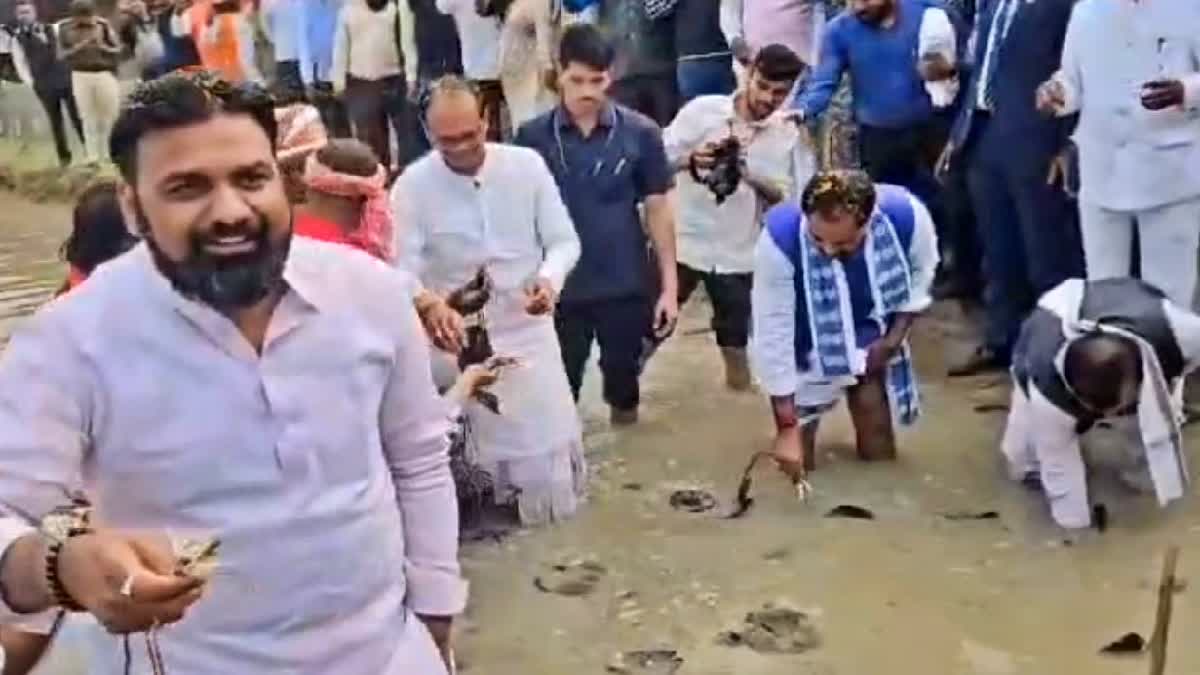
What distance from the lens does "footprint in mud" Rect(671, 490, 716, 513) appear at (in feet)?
19.8

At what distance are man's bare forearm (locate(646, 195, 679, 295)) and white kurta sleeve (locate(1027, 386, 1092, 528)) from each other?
5.01 ft

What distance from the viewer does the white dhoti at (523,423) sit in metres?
5.95

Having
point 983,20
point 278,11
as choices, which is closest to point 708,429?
point 983,20

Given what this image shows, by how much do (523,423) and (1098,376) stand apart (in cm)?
171

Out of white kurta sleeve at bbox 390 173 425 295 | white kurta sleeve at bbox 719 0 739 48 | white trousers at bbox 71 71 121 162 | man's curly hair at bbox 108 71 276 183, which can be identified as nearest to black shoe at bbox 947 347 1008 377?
white kurta sleeve at bbox 719 0 739 48

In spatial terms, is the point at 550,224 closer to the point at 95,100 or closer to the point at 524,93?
the point at 524,93

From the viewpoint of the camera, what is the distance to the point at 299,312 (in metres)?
2.51

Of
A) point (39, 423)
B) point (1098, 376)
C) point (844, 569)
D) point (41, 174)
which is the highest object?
point (39, 423)

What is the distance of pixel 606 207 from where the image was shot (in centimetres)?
662

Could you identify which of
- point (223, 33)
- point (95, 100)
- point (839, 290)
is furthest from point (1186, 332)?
point (95, 100)

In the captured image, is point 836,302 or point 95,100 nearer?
point 836,302

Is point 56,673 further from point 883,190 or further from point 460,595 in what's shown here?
point 883,190

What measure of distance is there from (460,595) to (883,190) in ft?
12.1

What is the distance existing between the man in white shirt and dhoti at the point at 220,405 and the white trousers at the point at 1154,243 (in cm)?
431
